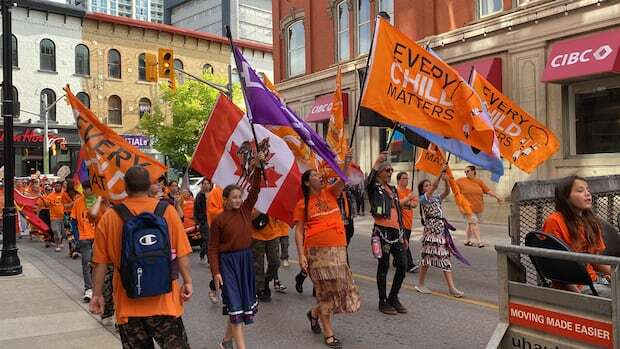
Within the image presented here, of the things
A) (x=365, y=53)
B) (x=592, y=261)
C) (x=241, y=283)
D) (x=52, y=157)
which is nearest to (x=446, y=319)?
(x=241, y=283)

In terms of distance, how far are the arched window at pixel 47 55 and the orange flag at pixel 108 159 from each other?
3523cm

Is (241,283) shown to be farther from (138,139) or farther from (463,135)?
(138,139)

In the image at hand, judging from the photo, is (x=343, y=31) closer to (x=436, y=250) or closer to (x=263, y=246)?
(x=436, y=250)

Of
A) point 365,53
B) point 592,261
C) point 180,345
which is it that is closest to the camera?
point 592,261

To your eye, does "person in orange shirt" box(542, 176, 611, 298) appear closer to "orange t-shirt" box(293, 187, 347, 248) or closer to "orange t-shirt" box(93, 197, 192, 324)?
"orange t-shirt" box(293, 187, 347, 248)

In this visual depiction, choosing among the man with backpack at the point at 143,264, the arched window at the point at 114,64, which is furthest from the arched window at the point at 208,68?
the man with backpack at the point at 143,264

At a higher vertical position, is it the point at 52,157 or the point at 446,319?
the point at 52,157

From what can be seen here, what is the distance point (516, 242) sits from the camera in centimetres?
397

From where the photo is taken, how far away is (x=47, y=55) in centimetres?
3788

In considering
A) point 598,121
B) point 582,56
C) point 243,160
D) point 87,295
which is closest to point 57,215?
point 87,295

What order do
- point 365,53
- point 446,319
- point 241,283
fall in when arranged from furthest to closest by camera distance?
point 365,53
point 446,319
point 241,283

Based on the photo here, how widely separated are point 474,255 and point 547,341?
8.60 m

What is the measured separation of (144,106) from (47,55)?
289 inches

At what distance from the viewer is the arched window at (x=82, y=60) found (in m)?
39.2
